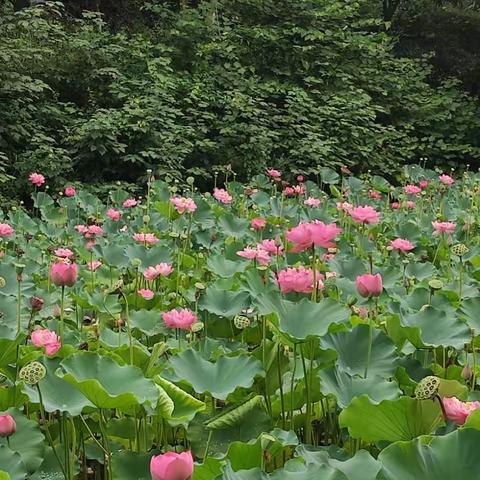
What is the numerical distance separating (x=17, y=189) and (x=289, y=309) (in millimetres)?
3701

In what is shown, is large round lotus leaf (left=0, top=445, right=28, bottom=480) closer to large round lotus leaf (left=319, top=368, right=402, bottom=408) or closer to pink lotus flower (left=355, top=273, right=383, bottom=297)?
large round lotus leaf (left=319, top=368, right=402, bottom=408)

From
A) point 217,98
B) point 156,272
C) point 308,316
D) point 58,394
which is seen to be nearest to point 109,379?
point 58,394

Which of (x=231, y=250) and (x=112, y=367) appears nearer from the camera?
(x=112, y=367)

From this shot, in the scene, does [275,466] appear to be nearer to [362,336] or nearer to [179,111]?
[362,336]

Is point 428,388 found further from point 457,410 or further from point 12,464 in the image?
point 12,464

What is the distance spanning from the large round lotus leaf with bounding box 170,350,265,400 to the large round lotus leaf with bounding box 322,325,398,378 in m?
0.12

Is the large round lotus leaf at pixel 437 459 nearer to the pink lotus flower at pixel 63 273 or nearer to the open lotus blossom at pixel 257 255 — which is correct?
the pink lotus flower at pixel 63 273

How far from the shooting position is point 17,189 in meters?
4.39

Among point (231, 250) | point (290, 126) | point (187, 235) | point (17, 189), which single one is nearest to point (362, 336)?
point (231, 250)

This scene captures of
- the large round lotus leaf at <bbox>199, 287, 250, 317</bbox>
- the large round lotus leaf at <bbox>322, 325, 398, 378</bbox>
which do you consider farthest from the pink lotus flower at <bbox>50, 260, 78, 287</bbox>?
the large round lotus leaf at <bbox>322, 325, 398, 378</bbox>

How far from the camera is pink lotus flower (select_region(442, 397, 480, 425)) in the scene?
0.74 m

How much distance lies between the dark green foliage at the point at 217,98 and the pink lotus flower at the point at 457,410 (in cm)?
384

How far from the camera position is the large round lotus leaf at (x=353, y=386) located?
35.1 inches

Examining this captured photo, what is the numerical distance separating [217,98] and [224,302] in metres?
4.14
